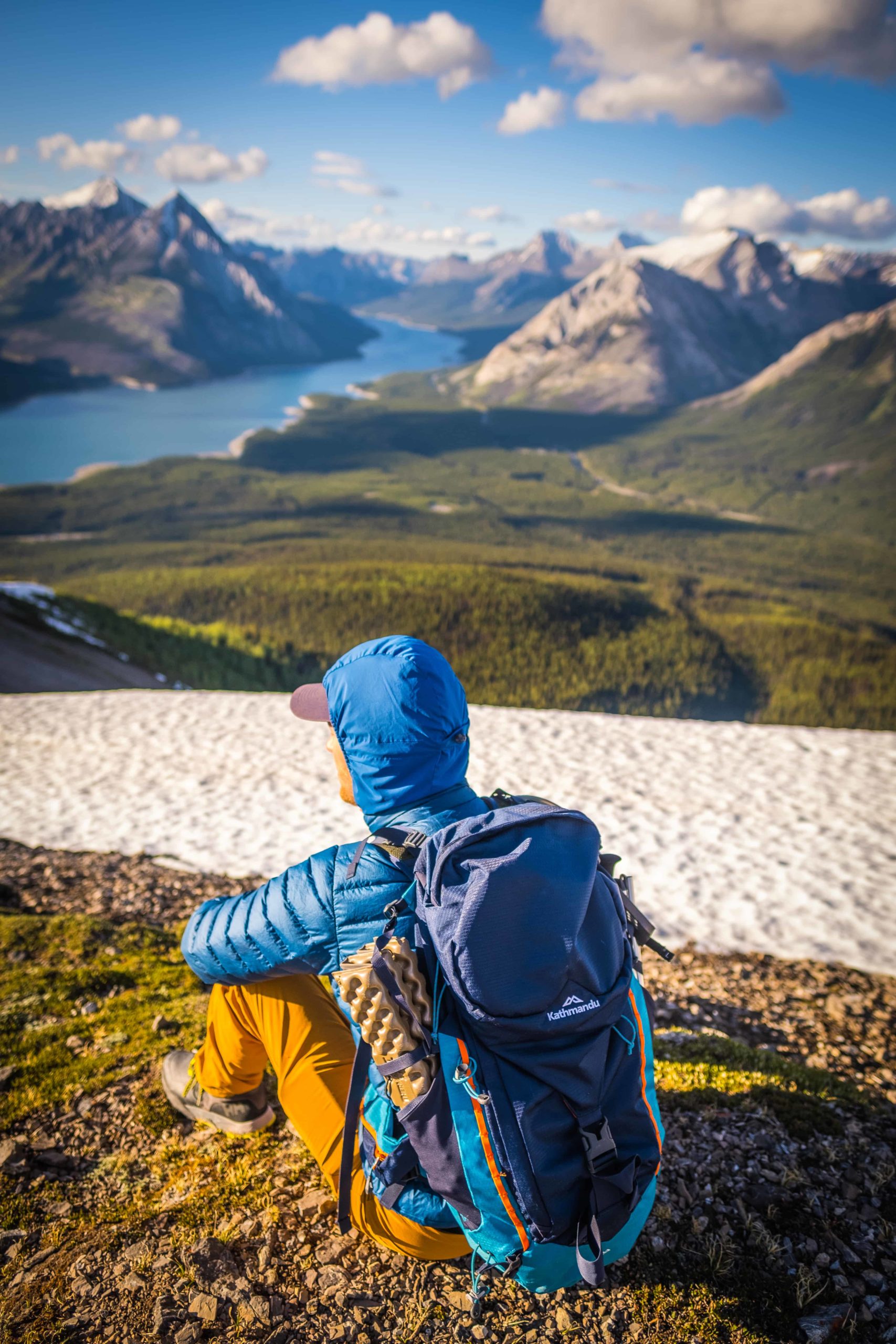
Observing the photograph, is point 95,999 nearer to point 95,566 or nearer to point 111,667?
point 111,667

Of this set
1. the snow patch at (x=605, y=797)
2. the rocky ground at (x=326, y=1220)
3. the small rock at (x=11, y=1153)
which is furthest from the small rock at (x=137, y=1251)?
the snow patch at (x=605, y=797)

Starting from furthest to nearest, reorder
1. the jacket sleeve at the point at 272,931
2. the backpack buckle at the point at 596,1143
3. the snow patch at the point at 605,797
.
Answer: the snow patch at the point at 605,797 → the jacket sleeve at the point at 272,931 → the backpack buckle at the point at 596,1143

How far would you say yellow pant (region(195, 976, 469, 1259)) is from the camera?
3223 mm

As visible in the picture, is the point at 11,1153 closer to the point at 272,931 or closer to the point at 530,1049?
the point at 272,931

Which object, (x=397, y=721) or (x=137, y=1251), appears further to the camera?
(x=137, y=1251)

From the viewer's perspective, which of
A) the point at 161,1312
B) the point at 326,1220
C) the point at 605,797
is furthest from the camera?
the point at 605,797

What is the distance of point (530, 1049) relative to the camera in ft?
7.95

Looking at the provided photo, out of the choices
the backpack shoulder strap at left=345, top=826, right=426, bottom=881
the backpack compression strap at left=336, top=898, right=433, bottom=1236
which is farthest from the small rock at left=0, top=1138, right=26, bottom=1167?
the backpack shoulder strap at left=345, top=826, right=426, bottom=881

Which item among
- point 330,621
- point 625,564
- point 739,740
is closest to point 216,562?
point 330,621

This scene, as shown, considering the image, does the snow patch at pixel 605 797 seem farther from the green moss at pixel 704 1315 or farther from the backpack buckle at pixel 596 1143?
the backpack buckle at pixel 596 1143

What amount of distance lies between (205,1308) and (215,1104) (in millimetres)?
981

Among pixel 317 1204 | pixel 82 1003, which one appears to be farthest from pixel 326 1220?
pixel 82 1003

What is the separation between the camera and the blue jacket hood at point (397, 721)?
9.52ft

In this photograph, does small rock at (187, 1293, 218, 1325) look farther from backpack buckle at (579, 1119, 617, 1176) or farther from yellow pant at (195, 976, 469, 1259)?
backpack buckle at (579, 1119, 617, 1176)
